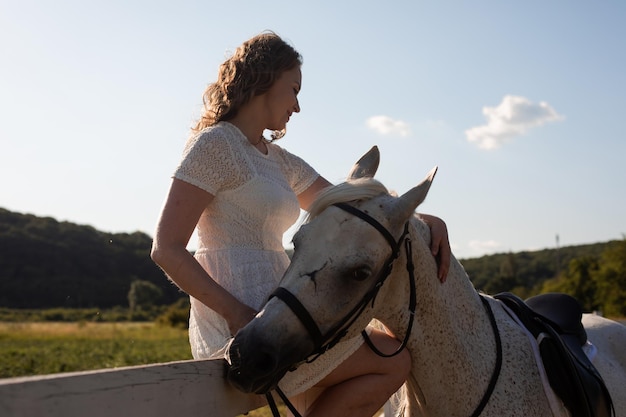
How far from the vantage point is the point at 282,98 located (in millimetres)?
2861

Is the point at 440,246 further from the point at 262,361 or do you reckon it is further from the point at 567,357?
the point at 262,361

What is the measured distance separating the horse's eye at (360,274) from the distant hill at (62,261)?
2123 inches

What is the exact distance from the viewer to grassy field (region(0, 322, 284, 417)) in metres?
26.8

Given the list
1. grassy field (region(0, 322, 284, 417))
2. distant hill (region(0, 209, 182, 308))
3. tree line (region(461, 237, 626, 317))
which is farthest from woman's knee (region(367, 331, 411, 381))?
distant hill (region(0, 209, 182, 308))

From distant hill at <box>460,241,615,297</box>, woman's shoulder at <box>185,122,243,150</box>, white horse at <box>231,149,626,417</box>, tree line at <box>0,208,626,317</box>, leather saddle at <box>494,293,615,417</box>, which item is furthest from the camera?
distant hill at <box>460,241,615,297</box>

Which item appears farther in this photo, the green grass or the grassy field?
the green grass

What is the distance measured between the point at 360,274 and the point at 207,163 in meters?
0.83

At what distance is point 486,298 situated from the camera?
3191 mm

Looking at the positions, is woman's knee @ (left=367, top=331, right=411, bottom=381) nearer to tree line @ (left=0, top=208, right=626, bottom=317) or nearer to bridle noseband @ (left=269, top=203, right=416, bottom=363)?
bridle noseband @ (left=269, top=203, right=416, bottom=363)

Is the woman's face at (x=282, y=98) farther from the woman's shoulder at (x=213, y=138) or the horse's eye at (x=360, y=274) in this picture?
the horse's eye at (x=360, y=274)

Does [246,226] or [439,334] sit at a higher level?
[246,226]

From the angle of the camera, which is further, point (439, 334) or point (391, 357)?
point (439, 334)

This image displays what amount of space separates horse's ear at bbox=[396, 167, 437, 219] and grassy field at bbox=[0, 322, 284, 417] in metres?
8.13

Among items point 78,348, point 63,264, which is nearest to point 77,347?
point 78,348
